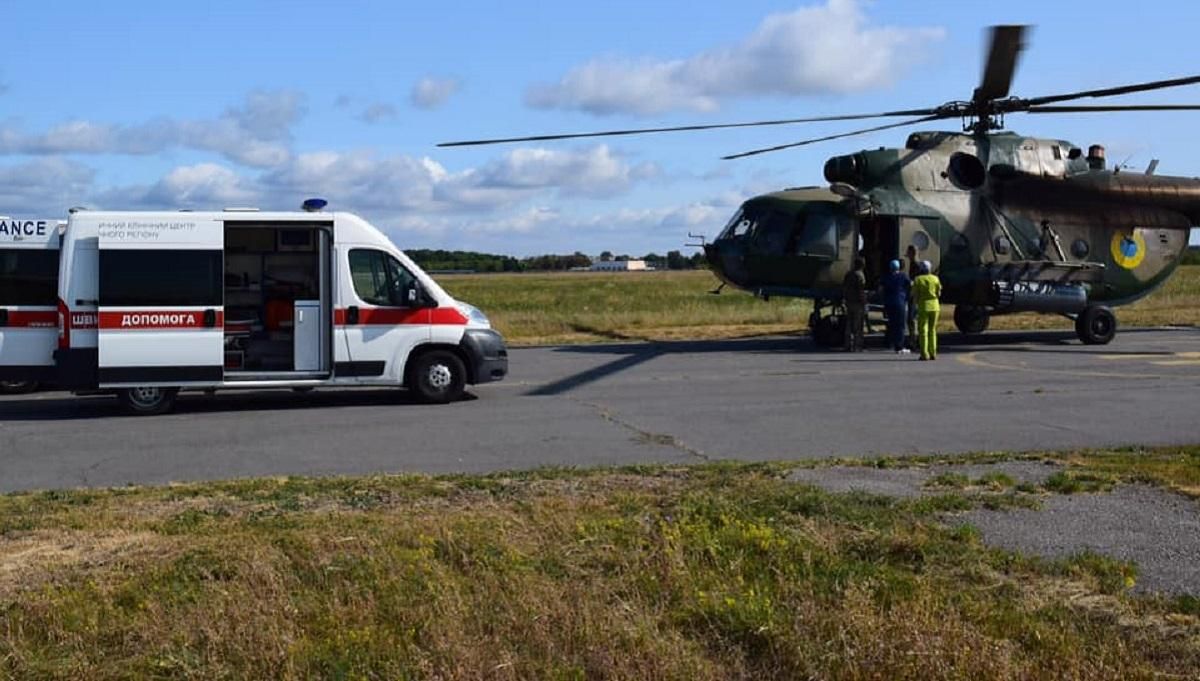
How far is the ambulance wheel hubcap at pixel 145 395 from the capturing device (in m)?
14.1

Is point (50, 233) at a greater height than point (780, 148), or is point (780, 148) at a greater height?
point (780, 148)

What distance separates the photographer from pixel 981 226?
22328mm

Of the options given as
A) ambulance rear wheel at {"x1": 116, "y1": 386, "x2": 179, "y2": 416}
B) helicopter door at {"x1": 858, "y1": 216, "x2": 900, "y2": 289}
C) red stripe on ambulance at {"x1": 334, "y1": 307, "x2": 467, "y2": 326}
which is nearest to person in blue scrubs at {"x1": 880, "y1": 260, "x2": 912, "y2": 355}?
helicopter door at {"x1": 858, "y1": 216, "x2": 900, "y2": 289}

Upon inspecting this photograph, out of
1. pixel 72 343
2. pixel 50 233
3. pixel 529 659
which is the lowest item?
pixel 529 659

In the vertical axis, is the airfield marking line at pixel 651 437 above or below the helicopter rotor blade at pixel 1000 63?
below

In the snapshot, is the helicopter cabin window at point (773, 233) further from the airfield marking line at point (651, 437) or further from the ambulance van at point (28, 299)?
the ambulance van at point (28, 299)

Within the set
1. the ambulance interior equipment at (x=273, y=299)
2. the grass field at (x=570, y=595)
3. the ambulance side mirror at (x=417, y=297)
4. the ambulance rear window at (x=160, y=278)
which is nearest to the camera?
the grass field at (x=570, y=595)

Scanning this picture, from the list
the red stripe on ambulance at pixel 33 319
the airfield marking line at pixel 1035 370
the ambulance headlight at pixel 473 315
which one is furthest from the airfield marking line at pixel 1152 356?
the red stripe on ambulance at pixel 33 319

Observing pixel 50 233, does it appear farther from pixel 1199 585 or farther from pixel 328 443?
pixel 1199 585

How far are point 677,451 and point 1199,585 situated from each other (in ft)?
18.1

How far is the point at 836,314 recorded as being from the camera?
2280cm

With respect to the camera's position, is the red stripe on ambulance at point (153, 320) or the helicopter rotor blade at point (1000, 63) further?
the helicopter rotor blade at point (1000, 63)

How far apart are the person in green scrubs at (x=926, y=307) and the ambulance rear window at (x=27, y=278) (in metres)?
12.6

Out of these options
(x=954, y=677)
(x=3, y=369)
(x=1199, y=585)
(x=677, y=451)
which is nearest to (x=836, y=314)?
(x=677, y=451)
